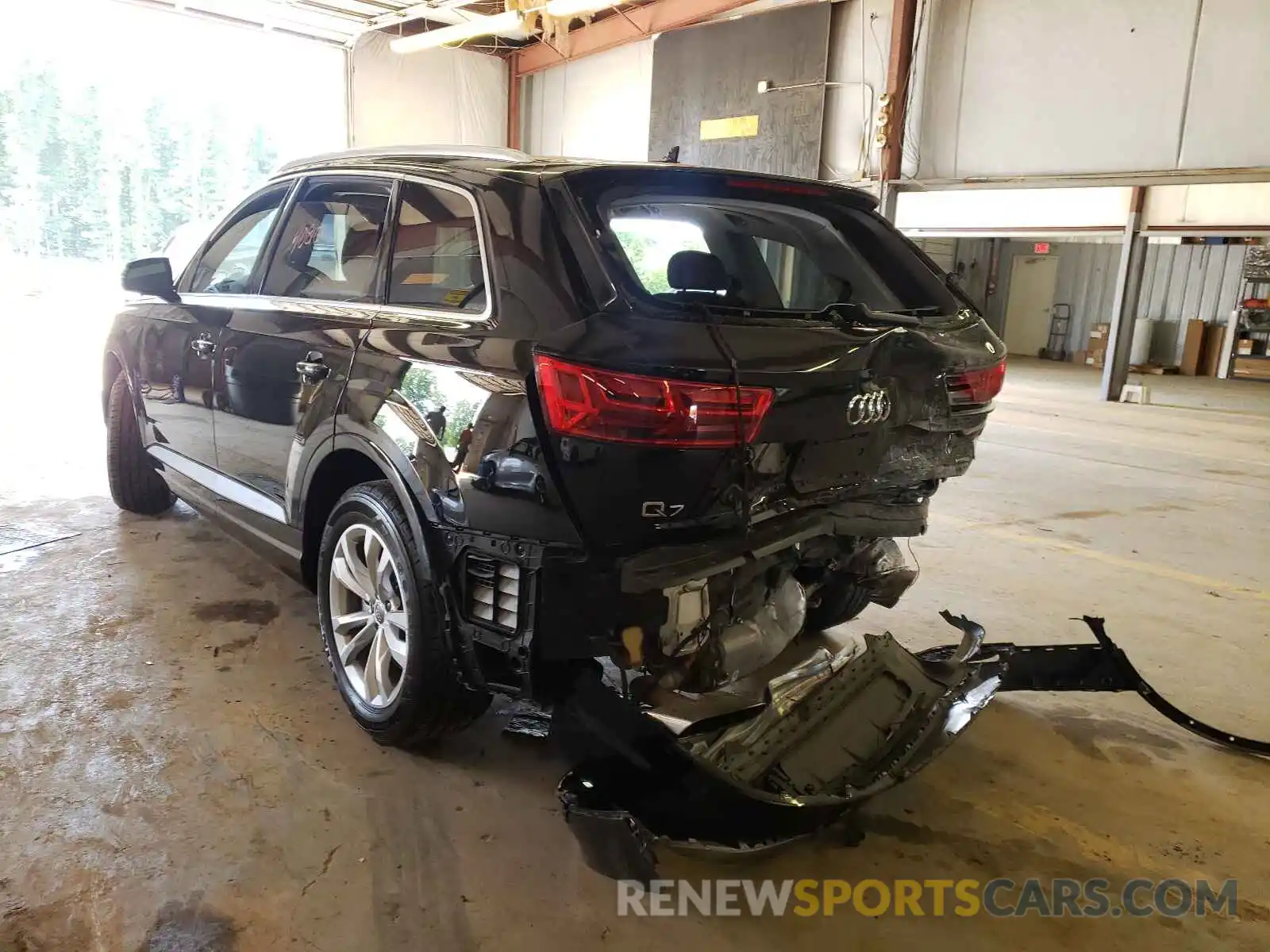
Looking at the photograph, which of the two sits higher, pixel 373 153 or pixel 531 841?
pixel 373 153

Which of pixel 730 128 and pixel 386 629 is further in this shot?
pixel 730 128

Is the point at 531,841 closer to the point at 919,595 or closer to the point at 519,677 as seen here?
the point at 519,677

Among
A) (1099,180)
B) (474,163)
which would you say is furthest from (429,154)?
(1099,180)

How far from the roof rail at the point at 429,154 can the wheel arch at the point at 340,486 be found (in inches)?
33.7

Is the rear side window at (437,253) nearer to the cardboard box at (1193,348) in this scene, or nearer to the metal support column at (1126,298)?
the metal support column at (1126,298)

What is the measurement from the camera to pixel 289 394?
8.70 ft

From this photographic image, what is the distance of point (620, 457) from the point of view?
1.81m

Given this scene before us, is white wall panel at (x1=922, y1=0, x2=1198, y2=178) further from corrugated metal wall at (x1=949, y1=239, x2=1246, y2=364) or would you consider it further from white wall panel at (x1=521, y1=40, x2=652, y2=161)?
corrugated metal wall at (x1=949, y1=239, x2=1246, y2=364)

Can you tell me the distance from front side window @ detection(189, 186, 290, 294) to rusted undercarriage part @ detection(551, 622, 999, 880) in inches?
82.6

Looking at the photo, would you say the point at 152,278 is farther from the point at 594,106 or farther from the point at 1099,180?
the point at 594,106

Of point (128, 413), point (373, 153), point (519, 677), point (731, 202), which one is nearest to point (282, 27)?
point (128, 413)

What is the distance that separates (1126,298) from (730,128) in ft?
17.0

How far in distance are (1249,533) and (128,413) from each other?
19.3 feet

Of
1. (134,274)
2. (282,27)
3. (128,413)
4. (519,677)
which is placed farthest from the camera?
(282,27)
